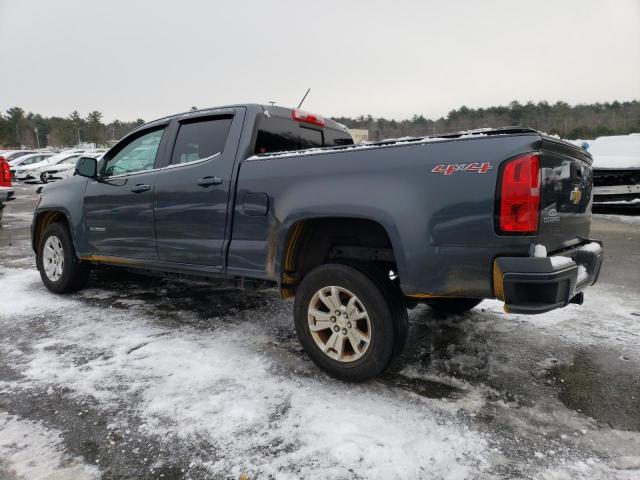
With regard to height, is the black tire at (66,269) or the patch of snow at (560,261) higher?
the patch of snow at (560,261)

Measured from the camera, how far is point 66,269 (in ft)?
16.2

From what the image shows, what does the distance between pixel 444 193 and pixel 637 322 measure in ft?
9.50

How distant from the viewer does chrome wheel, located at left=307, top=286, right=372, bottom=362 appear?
9.39 feet

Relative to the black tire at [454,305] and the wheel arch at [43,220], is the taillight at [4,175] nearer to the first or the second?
the wheel arch at [43,220]

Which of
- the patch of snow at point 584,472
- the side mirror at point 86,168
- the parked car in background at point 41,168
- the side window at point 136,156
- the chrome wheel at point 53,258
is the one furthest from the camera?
the parked car in background at point 41,168

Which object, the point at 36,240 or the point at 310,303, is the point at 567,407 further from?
the point at 36,240

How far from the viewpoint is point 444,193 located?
2.44m

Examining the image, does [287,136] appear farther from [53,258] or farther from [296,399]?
[53,258]

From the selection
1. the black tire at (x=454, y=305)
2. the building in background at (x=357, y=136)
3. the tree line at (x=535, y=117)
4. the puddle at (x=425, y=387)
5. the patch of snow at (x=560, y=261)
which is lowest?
the puddle at (x=425, y=387)

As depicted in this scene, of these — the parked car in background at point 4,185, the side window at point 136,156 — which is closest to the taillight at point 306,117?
the side window at point 136,156

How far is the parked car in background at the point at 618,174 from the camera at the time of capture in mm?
10353

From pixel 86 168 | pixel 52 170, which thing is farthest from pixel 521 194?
pixel 52 170

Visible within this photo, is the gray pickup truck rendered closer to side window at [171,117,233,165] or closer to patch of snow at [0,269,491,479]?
side window at [171,117,233,165]

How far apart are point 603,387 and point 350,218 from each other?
1.95m
